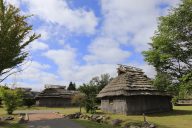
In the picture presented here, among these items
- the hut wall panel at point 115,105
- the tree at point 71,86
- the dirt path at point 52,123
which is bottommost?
the dirt path at point 52,123

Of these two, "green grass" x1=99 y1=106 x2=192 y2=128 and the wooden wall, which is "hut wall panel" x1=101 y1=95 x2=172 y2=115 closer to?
"green grass" x1=99 y1=106 x2=192 y2=128

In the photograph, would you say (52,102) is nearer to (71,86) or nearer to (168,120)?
(71,86)

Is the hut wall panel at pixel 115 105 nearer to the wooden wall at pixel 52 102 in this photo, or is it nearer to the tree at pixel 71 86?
the wooden wall at pixel 52 102

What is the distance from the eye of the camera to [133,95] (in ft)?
110

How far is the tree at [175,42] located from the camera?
1303 inches

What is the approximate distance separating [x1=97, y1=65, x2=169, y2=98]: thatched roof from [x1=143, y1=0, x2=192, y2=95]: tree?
7.50ft

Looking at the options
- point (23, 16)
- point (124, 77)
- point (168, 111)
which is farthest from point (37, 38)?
A: point (168, 111)

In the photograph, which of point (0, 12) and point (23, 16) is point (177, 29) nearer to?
point (23, 16)

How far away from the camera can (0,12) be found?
87.1 ft

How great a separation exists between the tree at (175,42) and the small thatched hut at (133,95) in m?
2.71

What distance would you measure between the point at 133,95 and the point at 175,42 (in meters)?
7.69

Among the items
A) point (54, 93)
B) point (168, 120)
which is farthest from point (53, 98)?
point (168, 120)

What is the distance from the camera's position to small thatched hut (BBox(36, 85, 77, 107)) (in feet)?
227

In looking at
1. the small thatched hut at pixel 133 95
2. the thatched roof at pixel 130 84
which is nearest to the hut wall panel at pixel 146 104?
the small thatched hut at pixel 133 95
